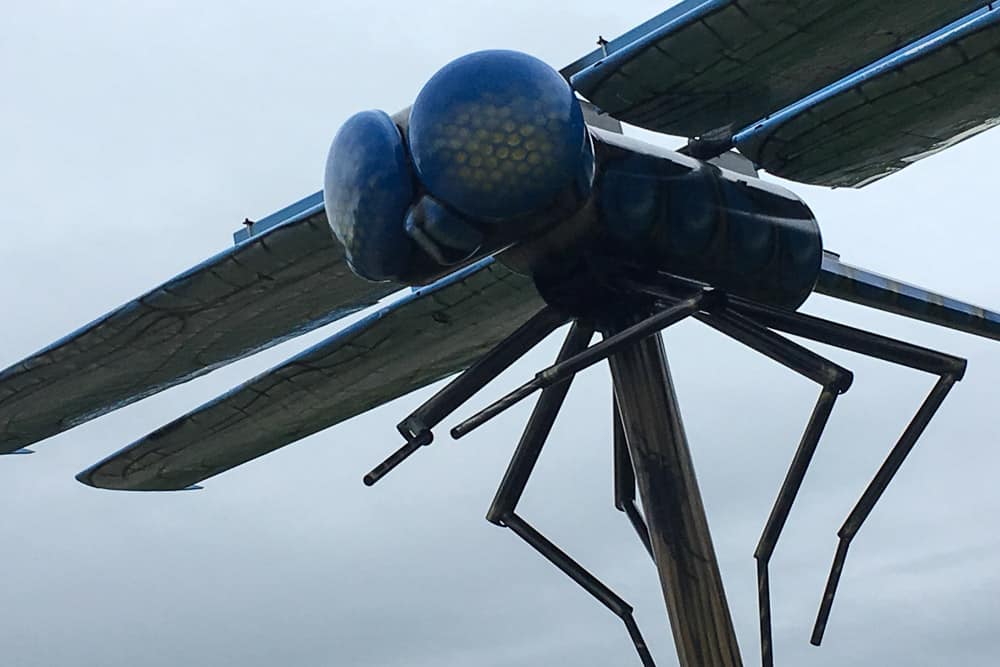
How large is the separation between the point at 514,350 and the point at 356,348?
2395 millimetres

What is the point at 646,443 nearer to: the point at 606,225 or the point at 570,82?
the point at 606,225

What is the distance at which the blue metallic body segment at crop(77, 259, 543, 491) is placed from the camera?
32.4ft

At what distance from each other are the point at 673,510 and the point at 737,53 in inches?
93.7

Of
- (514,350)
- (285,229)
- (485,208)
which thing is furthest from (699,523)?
(285,229)

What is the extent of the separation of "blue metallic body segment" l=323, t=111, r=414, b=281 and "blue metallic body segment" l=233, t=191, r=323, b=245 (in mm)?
1166

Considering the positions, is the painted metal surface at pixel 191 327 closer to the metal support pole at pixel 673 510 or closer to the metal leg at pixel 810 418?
the metal support pole at pixel 673 510

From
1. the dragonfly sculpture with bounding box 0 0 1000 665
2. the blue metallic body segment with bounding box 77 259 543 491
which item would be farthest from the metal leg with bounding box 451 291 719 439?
the blue metallic body segment with bounding box 77 259 543 491

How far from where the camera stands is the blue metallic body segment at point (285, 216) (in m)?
8.62

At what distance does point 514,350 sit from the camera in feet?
27.0

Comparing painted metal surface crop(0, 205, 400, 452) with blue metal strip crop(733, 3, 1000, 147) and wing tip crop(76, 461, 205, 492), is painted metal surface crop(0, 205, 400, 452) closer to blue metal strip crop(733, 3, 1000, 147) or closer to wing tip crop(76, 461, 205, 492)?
wing tip crop(76, 461, 205, 492)

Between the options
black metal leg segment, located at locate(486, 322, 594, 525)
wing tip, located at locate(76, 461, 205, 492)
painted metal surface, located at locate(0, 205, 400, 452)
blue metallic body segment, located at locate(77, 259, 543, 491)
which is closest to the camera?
black metal leg segment, located at locate(486, 322, 594, 525)

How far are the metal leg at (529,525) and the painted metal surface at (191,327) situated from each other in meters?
1.49

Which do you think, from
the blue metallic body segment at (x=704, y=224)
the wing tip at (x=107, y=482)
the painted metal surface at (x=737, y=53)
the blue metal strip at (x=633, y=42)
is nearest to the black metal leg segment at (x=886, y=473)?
the blue metallic body segment at (x=704, y=224)

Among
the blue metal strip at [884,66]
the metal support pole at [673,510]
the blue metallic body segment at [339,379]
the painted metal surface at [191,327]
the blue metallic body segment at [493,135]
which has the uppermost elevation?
the blue metallic body segment at [339,379]
